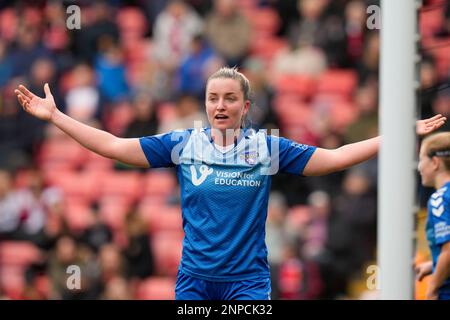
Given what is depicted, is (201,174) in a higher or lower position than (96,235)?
lower

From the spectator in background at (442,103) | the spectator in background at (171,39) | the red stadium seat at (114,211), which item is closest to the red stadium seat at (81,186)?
the red stadium seat at (114,211)

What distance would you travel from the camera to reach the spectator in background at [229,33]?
1500cm

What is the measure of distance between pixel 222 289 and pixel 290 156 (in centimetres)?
84

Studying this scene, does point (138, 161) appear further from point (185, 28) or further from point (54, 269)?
point (185, 28)

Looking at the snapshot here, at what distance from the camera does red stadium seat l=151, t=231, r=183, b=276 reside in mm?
12766

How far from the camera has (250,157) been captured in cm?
625

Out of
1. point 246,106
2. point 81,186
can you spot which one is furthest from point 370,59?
point 246,106

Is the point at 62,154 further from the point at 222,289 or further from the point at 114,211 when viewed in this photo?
the point at 222,289

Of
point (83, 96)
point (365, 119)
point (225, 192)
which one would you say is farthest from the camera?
point (83, 96)

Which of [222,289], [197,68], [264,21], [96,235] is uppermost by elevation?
[264,21]

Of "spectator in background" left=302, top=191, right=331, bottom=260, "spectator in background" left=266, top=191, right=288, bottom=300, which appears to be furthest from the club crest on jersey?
"spectator in background" left=266, top=191, right=288, bottom=300

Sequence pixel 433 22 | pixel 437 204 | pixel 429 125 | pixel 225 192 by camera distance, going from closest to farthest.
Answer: pixel 429 125 < pixel 225 192 < pixel 437 204 < pixel 433 22

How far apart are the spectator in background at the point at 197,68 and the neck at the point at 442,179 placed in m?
7.52

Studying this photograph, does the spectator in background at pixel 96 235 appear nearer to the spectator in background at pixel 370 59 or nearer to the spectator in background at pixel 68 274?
the spectator in background at pixel 68 274
